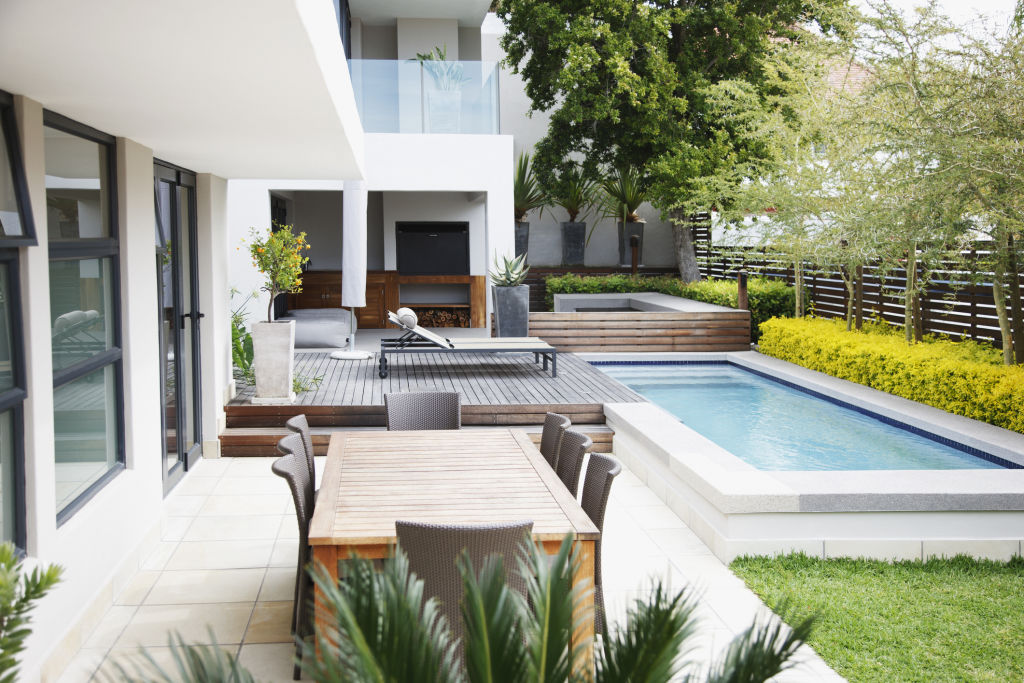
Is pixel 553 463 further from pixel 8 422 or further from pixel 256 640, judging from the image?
pixel 8 422

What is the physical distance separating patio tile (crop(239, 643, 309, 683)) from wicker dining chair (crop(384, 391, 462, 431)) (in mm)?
2027

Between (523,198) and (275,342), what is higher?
(523,198)

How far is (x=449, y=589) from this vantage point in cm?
335

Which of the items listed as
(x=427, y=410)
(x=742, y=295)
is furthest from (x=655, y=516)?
(x=742, y=295)

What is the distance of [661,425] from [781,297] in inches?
308

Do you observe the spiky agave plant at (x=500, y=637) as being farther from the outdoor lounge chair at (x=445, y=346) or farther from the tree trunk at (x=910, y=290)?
the tree trunk at (x=910, y=290)

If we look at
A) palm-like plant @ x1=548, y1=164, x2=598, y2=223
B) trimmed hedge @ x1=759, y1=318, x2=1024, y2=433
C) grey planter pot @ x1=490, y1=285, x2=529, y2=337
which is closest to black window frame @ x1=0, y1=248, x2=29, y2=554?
trimmed hedge @ x1=759, y1=318, x2=1024, y2=433

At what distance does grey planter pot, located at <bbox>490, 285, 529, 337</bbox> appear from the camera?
42.2ft

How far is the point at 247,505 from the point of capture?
684cm

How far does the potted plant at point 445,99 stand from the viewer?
44.4 feet

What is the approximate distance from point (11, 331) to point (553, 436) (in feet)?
9.40

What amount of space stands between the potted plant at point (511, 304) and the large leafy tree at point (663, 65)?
437 cm

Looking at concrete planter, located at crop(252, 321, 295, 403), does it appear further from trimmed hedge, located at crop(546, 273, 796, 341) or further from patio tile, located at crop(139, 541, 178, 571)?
trimmed hedge, located at crop(546, 273, 796, 341)

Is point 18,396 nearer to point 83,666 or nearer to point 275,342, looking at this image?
point 83,666
